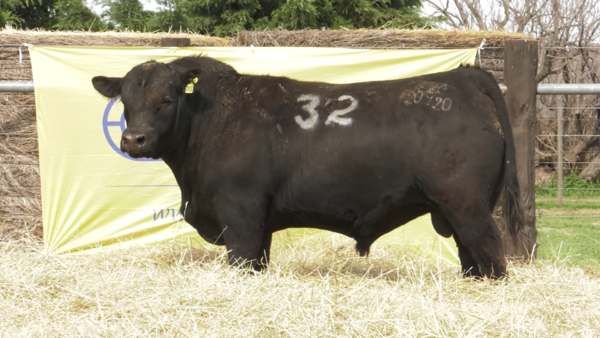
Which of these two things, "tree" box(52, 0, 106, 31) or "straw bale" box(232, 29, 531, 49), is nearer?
"straw bale" box(232, 29, 531, 49)

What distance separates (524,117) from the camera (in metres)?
6.54

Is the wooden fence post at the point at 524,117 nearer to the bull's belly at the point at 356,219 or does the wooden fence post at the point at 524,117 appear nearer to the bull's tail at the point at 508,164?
the bull's tail at the point at 508,164

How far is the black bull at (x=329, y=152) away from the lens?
4777 millimetres

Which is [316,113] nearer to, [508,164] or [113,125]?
[508,164]

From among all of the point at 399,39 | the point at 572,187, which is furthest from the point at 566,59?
the point at 399,39

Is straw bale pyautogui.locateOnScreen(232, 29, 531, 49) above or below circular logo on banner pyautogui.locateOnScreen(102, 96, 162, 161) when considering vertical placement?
above

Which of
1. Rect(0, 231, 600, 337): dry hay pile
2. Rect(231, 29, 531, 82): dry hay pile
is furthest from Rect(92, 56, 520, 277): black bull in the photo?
Rect(231, 29, 531, 82): dry hay pile

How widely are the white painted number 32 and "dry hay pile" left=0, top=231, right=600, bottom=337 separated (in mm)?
1031

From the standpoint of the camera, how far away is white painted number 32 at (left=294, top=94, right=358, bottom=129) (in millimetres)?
4977

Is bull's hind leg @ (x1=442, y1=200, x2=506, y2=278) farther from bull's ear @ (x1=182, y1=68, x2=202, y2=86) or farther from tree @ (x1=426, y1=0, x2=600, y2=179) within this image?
tree @ (x1=426, y1=0, x2=600, y2=179)

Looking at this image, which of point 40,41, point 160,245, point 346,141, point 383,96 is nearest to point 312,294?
point 346,141

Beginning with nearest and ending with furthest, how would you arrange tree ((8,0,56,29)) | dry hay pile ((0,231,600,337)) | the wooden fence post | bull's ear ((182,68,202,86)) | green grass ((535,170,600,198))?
dry hay pile ((0,231,600,337)) → bull's ear ((182,68,202,86)) → the wooden fence post → green grass ((535,170,600,198)) → tree ((8,0,56,29))

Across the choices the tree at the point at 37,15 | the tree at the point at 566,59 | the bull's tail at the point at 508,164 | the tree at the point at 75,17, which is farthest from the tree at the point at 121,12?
the bull's tail at the point at 508,164

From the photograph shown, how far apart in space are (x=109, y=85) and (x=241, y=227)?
139cm
